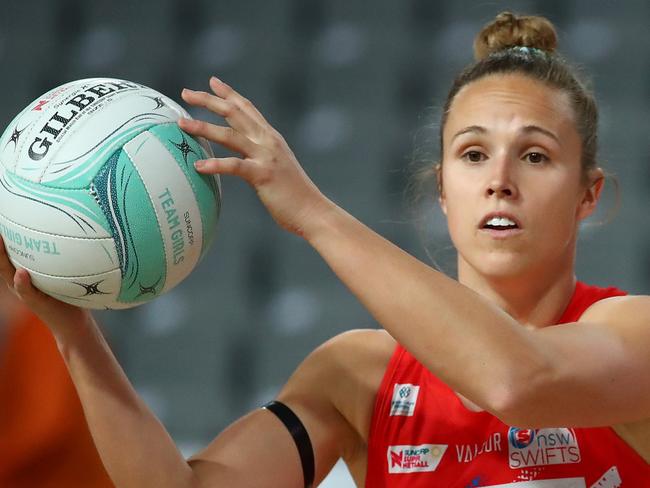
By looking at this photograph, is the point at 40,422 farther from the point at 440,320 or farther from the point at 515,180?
the point at 440,320

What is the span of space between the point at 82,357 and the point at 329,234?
61cm

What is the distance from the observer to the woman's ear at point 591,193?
2133mm

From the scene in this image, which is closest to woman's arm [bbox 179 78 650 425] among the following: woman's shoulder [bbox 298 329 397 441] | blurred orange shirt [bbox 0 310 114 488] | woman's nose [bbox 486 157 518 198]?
woman's nose [bbox 486 157 518 198]

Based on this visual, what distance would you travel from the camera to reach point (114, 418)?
6.27 feet

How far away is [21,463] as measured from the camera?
2.79 metres

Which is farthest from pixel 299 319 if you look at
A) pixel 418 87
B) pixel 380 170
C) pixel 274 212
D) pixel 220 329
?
pixel 274 212

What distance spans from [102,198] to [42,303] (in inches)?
10.9

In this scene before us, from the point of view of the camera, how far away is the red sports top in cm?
189

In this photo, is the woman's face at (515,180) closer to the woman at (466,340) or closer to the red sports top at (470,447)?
the woman at (466,340)

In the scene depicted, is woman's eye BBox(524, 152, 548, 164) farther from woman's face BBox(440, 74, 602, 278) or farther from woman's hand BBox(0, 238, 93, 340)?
woman's hand BBox(0, 238, 93, 340)

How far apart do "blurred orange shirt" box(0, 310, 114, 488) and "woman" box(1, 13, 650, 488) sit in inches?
35.2

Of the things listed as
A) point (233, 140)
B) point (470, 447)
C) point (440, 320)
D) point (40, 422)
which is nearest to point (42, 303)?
point (233, 140)

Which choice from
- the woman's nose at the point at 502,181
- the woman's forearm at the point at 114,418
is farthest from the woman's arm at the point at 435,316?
the woman's forearm at the point at 114,418

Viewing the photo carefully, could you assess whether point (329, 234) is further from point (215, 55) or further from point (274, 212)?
point (215, 55)
